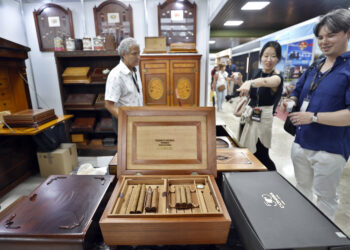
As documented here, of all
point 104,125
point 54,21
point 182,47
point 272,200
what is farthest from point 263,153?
point 54,21

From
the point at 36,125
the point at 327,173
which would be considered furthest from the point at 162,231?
the point at 36,125

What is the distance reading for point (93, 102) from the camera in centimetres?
381

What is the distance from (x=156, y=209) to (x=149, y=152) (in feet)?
1.03

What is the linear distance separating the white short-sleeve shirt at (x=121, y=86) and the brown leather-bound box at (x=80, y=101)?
1.69 meters

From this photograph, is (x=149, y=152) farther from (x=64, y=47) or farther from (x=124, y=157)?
(x=64, y=47)

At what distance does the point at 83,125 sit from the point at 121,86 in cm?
210

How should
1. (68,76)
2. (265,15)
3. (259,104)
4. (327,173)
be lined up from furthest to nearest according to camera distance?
(265,15) < (68,76) < (259,104) < (327,173)

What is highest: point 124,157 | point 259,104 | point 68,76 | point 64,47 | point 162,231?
point 64,47

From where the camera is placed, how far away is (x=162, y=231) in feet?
2.22

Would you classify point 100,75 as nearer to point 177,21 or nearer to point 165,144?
point 177,21

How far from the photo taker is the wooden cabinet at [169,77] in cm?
380

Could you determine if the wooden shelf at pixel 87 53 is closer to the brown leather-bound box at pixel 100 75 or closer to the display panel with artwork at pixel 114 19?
the brown leather-bound box at pixel 100 75

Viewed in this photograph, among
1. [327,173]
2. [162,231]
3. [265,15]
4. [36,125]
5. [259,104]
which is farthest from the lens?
[265,15]

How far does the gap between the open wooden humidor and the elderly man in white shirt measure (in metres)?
1.22
